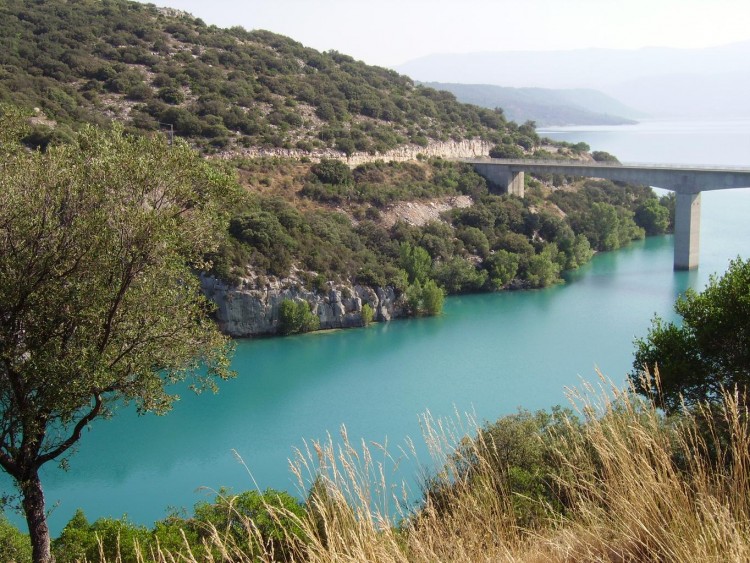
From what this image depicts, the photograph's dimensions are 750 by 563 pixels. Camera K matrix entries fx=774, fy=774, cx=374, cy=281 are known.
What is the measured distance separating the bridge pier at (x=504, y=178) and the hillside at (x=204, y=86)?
14.1ft

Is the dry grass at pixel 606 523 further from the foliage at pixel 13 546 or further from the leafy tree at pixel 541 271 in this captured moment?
the leafy tree at pixel 541 271

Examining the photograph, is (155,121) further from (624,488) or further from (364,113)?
(624,488)

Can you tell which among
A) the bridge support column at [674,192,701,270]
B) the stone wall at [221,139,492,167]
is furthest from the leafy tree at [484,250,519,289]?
the stone wall at [221,139,492,167]

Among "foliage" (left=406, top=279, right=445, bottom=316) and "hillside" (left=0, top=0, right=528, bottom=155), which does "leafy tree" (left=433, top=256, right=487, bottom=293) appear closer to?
"foliage" (left=406, top=279, right=445, bottom=316)

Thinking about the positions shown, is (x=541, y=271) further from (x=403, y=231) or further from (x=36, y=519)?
(x=36, y=519)

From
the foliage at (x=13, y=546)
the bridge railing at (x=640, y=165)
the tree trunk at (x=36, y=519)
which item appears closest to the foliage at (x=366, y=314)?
the bridge railing at (x=640, y=165)

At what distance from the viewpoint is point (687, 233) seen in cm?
3469

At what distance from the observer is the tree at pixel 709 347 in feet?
36.2

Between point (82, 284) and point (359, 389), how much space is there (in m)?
14.4

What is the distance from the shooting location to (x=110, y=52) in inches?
1684

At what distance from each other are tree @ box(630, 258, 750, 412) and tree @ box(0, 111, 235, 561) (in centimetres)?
692

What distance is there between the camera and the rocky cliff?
84.5 feet

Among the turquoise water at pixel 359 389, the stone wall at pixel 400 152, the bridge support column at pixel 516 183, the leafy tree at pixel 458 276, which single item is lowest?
the turquoise water at pixel 359 389

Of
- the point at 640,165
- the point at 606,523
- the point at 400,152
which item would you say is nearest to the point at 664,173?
the point at 640,165
